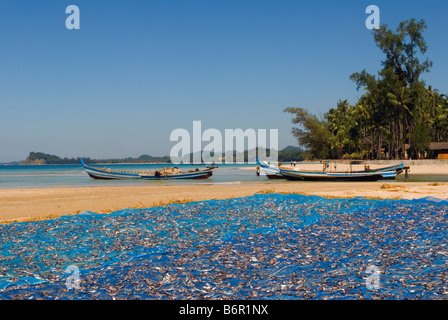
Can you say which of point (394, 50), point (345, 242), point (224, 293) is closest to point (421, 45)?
point (394, 50)

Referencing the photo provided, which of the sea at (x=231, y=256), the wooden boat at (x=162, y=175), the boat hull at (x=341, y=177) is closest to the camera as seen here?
the sea at (x=231, y=256)

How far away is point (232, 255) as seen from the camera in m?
8.96

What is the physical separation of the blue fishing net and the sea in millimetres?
27

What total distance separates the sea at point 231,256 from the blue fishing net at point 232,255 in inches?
1.1

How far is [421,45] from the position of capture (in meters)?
68.1

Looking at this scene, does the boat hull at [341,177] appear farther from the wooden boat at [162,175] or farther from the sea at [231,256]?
the sea at [231,256]

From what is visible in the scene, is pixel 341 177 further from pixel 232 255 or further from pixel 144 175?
pixel 232 255

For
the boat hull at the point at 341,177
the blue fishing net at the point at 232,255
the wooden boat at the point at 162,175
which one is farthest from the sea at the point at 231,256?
the wooden boat at the point at 162,175

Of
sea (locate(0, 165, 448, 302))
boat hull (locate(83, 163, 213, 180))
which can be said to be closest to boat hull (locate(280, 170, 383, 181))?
boat hull (locate(83, 163, 213, 180))

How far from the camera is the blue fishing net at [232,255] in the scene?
679 cm

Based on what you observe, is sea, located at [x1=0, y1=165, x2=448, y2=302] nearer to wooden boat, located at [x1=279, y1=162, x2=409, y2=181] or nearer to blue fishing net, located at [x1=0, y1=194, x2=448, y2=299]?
blue fishing net, located at [x1=0, y1=194, x2=448, y2=299]

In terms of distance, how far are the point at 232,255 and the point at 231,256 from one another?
82 mm
